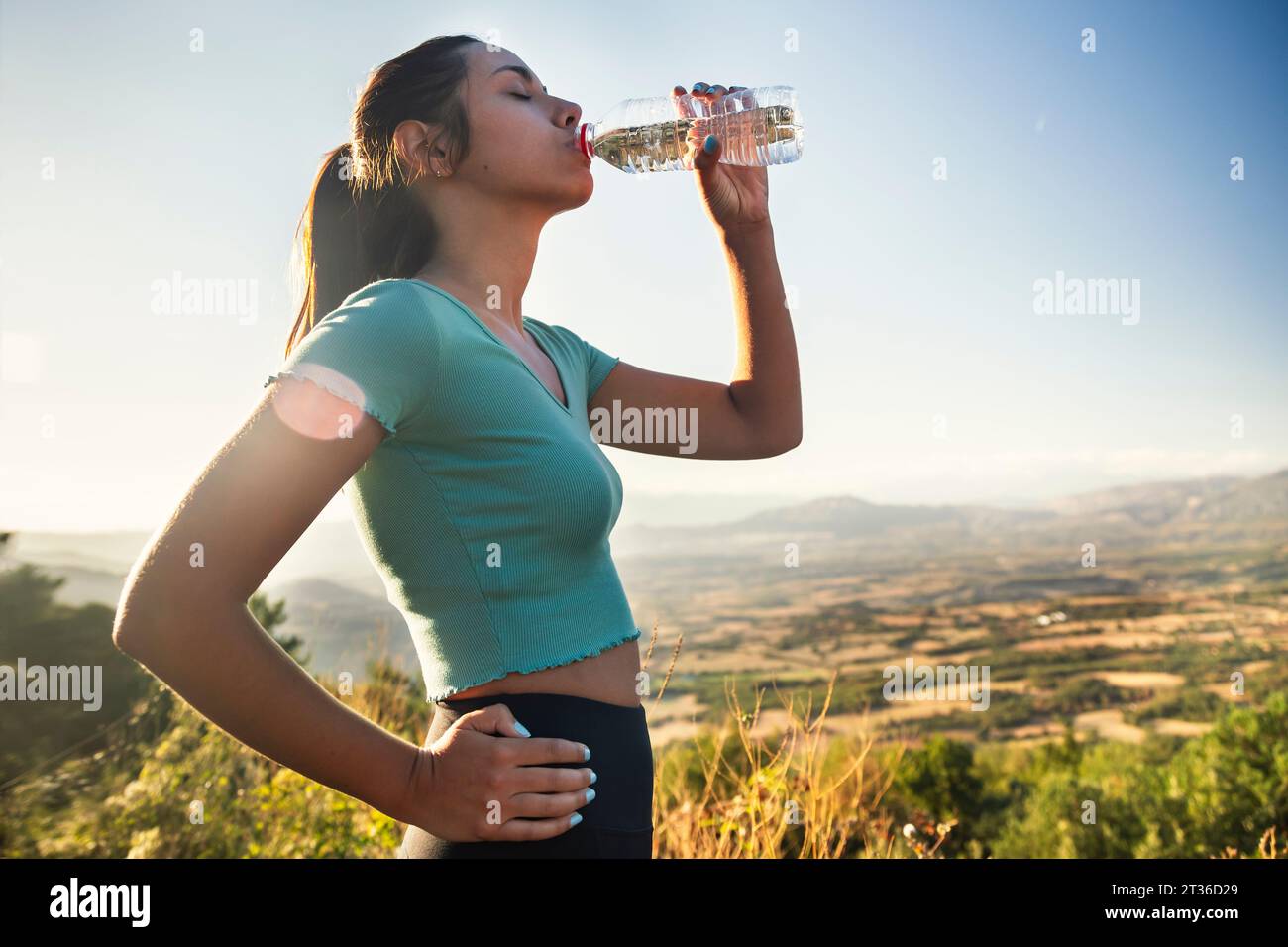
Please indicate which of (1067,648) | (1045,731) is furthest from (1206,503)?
(1045,731)

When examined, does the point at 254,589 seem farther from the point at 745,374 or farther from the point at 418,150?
the point at 745,374

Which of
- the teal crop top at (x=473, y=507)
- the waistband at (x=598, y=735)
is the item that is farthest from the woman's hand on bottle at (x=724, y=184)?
the waistband at (x=598, y=735)

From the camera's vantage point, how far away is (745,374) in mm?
2057

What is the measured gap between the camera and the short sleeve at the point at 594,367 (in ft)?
6.17

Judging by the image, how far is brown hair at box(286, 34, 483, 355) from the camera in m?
1.61

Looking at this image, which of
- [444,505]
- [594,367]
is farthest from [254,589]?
[594,367]

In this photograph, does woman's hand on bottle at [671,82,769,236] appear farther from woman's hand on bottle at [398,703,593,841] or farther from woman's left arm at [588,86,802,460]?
woman's hand on bottle at [398,703,593,841]

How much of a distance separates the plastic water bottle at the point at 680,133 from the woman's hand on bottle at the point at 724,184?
33cm

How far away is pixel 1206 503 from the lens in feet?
121

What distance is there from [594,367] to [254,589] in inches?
39.0
